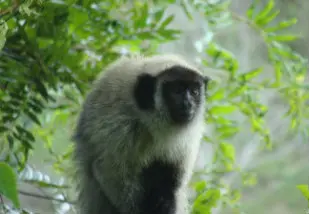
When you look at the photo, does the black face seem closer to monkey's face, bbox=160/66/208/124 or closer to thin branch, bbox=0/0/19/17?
monkey's face, bbox=160/66/208/124

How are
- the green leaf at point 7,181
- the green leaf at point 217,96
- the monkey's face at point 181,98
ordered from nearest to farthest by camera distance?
the green leaf at point 7,181, the monkey's face at point 181,98, the green leaf at point 217,96

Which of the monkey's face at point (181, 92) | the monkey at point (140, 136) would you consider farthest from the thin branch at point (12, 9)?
the monkey's face at point (181, 92)

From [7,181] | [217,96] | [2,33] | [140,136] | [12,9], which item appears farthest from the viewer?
[217,96]

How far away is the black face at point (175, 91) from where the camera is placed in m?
3.03

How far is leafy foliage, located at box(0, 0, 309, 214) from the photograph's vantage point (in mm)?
2465

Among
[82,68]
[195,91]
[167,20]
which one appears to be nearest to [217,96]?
[195,91]

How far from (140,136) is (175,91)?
1.08ft

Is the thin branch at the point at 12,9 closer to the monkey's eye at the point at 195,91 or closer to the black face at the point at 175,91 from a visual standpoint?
the black face at the point at 175,91

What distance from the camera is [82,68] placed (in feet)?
9.90

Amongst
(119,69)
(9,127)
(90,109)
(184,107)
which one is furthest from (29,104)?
(184,107)

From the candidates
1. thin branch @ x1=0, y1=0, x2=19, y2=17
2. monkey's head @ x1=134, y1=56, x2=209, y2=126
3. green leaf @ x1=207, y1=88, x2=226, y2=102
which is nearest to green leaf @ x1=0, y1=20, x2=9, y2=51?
thin branch @ x1=0, y1=0, x2=19, y2=17

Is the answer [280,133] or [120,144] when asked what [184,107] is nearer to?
[120,144]

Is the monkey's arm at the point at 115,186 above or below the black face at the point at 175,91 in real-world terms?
below

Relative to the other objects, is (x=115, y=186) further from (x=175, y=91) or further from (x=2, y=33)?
(x=2, y=33)
